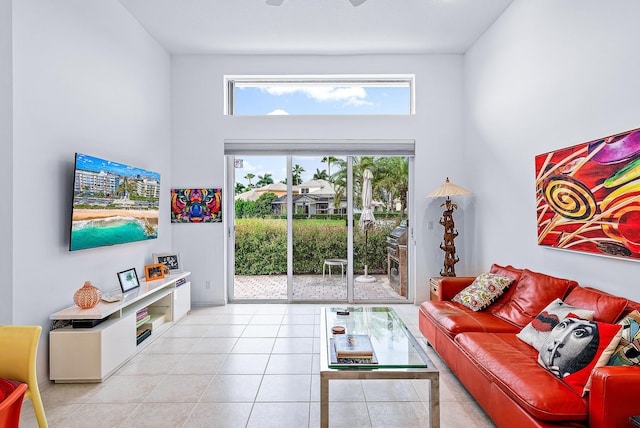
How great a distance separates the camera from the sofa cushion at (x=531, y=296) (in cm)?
280

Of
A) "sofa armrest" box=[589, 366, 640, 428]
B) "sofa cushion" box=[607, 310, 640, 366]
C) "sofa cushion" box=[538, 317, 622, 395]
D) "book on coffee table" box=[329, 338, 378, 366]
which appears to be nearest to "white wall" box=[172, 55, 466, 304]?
"sofa cushion" box=[538, 317, 622, 395]

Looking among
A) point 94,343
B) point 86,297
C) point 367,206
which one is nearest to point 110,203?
point 86,297

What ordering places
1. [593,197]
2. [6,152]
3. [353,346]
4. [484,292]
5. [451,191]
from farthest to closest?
1. [451,191]
2. [484,292]
3. [593,197]
4. [6,152]
5. [353,346]

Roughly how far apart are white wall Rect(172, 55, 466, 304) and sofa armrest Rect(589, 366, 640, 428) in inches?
139

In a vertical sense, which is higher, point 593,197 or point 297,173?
point 297,173

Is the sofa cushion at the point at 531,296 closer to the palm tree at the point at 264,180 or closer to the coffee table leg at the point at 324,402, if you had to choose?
the coffee table leg at the point at 324,402

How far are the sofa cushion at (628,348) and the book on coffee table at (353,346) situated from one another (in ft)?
4.21

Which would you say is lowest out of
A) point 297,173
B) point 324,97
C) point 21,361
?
point 21,361

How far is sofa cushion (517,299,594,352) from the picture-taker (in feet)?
7.63

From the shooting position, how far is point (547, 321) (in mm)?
2436

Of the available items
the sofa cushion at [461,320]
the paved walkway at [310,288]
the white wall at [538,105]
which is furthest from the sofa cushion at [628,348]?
the paved walkway at [310,288]

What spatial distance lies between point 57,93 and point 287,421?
10.2ft

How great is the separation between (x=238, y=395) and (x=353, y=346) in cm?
102

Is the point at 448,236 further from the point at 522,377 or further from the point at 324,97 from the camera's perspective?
the point at 522,377
